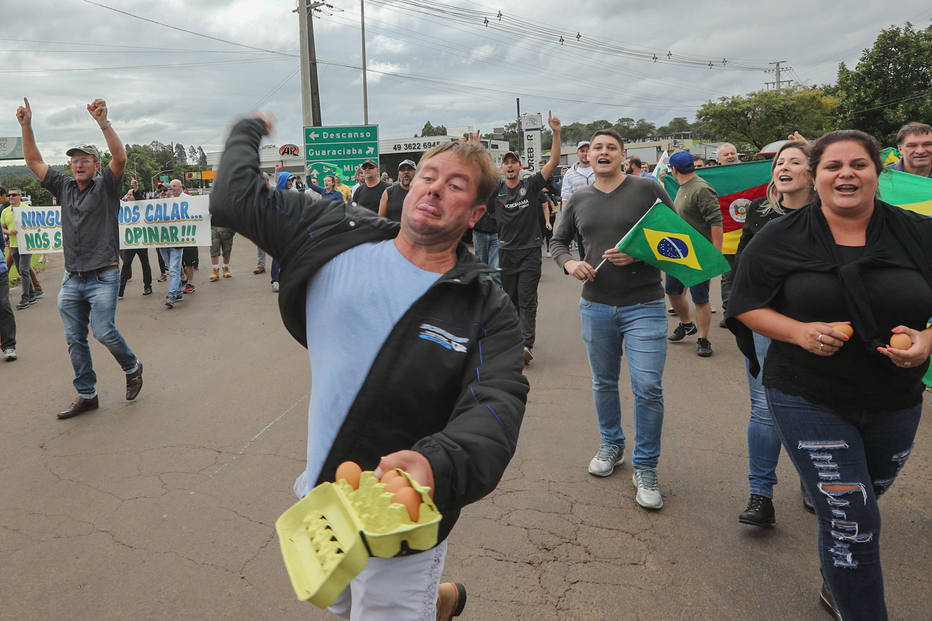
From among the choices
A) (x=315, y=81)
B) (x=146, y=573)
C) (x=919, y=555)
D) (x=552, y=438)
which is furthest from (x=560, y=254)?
(x=315, y=81)

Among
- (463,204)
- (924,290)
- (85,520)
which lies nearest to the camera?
(463,204)

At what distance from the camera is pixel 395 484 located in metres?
1.28

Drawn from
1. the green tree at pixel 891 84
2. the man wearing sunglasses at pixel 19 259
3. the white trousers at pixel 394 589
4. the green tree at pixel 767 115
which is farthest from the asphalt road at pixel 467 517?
the green tree at pixel 767 115

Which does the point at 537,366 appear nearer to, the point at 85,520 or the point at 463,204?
the point at 85,520

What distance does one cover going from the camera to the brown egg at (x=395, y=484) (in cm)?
128

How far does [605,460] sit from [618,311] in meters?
0.99

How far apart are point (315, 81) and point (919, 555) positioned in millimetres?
16833

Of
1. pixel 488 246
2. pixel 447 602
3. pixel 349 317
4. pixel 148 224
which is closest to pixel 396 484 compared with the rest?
pixel 349 317

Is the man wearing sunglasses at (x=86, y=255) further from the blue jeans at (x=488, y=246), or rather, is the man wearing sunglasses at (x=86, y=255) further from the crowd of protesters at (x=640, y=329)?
the blue jeans at (x=488, y=246)

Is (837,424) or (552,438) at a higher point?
(837,424)

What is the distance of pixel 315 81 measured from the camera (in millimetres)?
17219

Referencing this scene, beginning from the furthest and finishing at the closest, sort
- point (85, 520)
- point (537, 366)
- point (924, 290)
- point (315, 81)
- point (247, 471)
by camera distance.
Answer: point (315, 81)
point (537, 366)
point (247, 471)
point (85, 520)
point (924, 290)

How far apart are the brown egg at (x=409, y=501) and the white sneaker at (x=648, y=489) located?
285 cm

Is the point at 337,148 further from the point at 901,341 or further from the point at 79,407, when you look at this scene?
the point at 901,341
